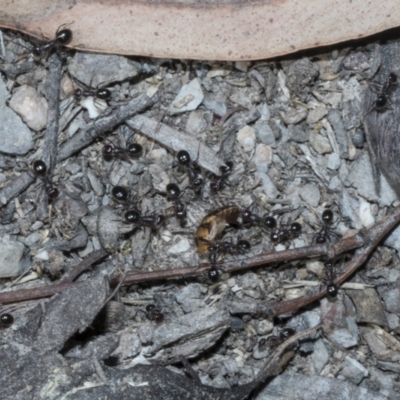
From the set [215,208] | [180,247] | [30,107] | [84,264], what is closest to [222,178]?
[215,208]

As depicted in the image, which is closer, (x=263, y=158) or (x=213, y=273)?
(x=213, y=273)

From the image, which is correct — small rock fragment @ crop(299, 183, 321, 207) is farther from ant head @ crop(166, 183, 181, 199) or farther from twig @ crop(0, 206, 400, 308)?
ant head @ crop(166, 183, 181, 199)

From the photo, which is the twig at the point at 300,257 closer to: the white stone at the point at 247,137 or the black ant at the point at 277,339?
the black ant at the point at 277,339

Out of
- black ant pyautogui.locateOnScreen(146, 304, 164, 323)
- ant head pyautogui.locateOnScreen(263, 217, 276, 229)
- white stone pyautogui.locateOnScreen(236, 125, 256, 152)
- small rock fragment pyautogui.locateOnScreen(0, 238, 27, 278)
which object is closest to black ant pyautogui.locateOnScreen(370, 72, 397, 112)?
white stone pyautogui.locateOnScreen(236, 125, 256, 152)

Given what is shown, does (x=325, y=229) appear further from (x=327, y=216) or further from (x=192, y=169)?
(x=192, y=169)

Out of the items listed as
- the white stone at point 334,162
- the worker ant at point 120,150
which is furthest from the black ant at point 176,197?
the white stone at point 334,162

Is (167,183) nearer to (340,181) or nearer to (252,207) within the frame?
(252,207)
